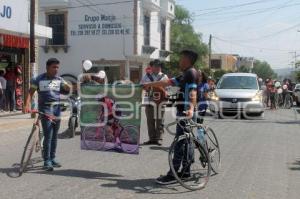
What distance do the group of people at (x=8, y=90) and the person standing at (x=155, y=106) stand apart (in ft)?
29.5

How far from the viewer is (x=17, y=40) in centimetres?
1947

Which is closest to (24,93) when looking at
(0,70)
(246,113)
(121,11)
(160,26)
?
(0,70)

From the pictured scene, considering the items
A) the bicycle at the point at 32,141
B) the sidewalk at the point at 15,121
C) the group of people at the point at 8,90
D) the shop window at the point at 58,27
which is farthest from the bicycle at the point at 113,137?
the shop window at the point at 58,27

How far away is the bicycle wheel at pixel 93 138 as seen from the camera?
8.71 m

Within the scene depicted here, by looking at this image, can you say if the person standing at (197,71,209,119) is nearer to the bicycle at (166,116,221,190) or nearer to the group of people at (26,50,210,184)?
the group of people at (26,50,210,184)

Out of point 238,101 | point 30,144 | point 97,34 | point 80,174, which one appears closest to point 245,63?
point 97,34

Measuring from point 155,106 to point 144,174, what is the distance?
11.3ft

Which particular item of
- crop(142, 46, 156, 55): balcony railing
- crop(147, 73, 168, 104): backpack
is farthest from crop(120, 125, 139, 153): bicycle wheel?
crop(142, 46, 156, 55): balcony railing

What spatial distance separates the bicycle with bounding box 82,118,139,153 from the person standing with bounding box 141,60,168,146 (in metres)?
2.73

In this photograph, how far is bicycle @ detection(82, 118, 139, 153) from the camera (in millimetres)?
8430

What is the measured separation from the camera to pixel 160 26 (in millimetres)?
41688

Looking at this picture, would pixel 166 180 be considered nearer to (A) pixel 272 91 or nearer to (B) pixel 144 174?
(B) pixel 144 174

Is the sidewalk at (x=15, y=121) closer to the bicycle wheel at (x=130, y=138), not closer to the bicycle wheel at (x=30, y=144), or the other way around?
the bicycle wheel at (x=30, y=144)

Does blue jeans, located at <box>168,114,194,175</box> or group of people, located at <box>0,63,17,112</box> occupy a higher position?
group of people, located at <box>0,63,17,112</box>
